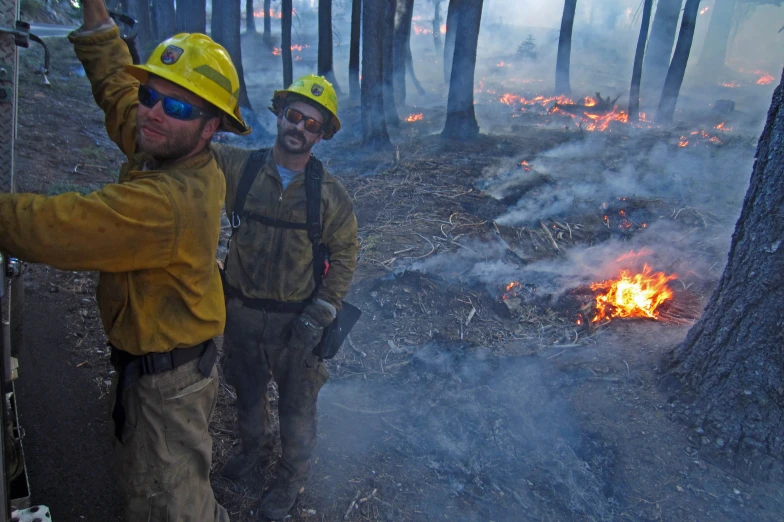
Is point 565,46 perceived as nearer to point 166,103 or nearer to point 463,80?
point 463,80

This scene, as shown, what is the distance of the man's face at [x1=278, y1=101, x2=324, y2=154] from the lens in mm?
3217

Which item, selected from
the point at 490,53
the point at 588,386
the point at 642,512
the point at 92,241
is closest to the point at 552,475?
the point at 642,512

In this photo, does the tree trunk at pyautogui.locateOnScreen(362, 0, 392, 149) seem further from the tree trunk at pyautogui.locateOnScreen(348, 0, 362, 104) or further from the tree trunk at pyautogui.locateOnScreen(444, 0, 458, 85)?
the tree trunk at pyautogui.locateOnScreen(444, 0, 458, 85)

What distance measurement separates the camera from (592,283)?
20.8 feet

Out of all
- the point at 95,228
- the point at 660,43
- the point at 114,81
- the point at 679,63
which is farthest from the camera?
the point at 660,43

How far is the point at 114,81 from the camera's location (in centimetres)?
261

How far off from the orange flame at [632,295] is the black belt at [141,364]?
14.9 feet

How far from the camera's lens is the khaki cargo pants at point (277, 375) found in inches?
128

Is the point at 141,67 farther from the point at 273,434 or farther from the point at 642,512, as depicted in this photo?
the point at 642,512

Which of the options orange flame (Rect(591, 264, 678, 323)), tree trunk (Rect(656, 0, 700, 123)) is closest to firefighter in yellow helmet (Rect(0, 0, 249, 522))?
orange flame (Rect(591, 264, 678, 323))

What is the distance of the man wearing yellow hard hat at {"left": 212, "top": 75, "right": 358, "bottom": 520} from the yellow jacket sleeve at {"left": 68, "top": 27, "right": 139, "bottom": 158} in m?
0.71

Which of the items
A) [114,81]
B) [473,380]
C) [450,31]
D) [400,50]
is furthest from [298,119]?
[450,31]

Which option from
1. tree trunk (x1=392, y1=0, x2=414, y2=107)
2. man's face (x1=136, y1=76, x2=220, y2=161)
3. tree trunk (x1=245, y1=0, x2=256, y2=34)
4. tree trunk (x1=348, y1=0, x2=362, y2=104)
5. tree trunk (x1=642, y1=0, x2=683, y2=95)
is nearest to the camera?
man's face (x1=136, y1=76, x2=220, y2=161)

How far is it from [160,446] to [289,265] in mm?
1285
